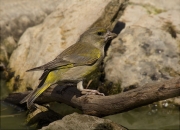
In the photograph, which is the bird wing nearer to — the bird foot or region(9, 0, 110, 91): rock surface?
the bird foot

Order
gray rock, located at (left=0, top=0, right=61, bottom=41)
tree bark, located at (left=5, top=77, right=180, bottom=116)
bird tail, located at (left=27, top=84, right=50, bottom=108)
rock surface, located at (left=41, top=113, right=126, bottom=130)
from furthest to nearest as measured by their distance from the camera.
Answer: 1. gray rock, located at (left=0, top=0, right=61, bottom=41)
2. bird tail, located at (left=27, top=84, right=50, bottom=108)
3. rock surface, located at (left=41, top=113, right=126, bottom=130)
4. tree bark, located at (left=5, top=77, right=180, bottom=116)

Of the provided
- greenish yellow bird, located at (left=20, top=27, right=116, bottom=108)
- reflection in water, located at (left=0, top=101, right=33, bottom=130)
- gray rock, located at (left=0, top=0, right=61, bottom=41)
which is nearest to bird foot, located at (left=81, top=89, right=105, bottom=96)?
greenish yellow bird, located at (left=20, top=27, right=116, bottom=108)

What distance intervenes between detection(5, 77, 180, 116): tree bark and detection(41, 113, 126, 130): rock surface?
23cm

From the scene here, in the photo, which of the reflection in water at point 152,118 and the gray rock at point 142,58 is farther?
the gray rock at point 142,58

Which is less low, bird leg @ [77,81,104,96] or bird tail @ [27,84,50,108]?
bird tail @ [27,84,50,108]

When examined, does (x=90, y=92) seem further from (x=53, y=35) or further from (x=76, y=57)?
(x=53, y=35)

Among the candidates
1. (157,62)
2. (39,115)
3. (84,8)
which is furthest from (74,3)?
(39,115)

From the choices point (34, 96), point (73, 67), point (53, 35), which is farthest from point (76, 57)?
point (53, 35)

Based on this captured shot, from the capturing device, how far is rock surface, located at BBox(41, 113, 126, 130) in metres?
6.93

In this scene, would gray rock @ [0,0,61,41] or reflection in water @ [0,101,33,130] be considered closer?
reflection in water @ [0,101,33,130]

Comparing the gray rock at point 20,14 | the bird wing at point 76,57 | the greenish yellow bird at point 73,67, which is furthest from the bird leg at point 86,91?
the gray rock at point 20,14

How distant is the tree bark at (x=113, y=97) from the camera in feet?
21.0

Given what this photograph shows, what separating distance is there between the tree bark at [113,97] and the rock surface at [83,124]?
8.9 inches

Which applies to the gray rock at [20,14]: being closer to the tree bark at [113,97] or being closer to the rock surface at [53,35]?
the rock surface at [53,35]
